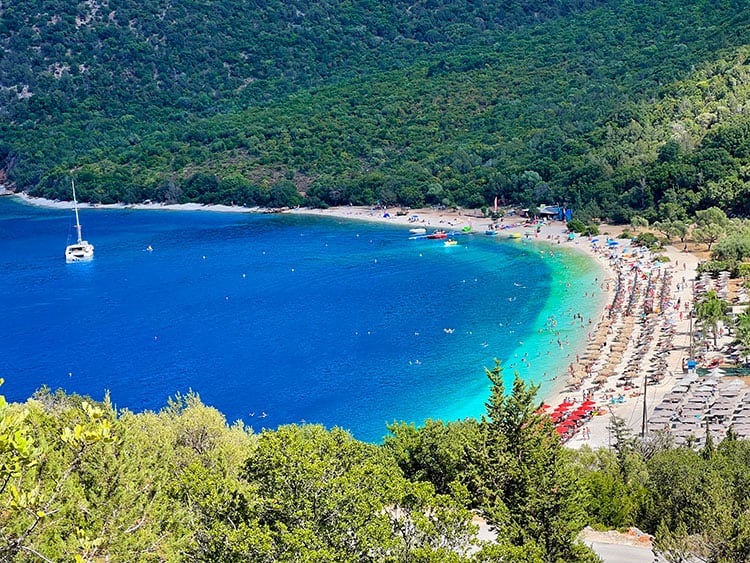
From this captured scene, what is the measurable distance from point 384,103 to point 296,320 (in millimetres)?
79337

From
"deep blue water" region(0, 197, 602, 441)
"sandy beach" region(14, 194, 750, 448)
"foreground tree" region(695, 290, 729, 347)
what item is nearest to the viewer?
"sandy beach" region(14, 194, 750, 448)

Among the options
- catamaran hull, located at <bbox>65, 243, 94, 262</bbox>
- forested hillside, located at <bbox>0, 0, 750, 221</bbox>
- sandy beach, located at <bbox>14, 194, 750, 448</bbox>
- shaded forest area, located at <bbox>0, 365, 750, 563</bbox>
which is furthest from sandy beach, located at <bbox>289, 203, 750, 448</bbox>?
catamaran hull, located at <bbox>65, 243, 94, 262</bbox>

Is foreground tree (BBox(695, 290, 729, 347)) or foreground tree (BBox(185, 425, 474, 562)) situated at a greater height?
foreground tree (BBox(185, 425, 474, 562))

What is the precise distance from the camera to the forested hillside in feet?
287

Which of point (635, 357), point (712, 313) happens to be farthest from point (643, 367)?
point (712, 313)

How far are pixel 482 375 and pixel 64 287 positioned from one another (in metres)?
42.0

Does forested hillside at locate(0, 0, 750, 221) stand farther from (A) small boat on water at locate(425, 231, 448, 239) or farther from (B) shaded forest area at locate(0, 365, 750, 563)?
(B) shaded forest area at locate(0, 365, 750, 563)

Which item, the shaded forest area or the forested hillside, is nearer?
the shaded forest area

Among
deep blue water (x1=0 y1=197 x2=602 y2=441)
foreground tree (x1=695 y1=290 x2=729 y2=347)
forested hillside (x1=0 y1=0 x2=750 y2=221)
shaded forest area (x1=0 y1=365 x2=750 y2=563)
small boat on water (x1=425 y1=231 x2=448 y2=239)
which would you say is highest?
forested hillside (x1=0 y1=0 x2=750 y2=221)

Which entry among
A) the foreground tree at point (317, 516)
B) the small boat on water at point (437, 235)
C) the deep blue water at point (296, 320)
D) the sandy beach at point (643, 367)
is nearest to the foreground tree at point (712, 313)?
the sandy beach at point (643, 367)

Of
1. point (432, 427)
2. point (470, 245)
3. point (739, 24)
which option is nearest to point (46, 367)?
point (432, 427)

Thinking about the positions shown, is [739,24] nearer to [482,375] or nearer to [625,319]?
[625,319]

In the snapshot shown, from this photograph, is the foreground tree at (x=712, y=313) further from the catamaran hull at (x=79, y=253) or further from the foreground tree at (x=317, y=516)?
the catamaran hull at (x=79, y=253)

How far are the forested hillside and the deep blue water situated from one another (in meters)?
14.1
